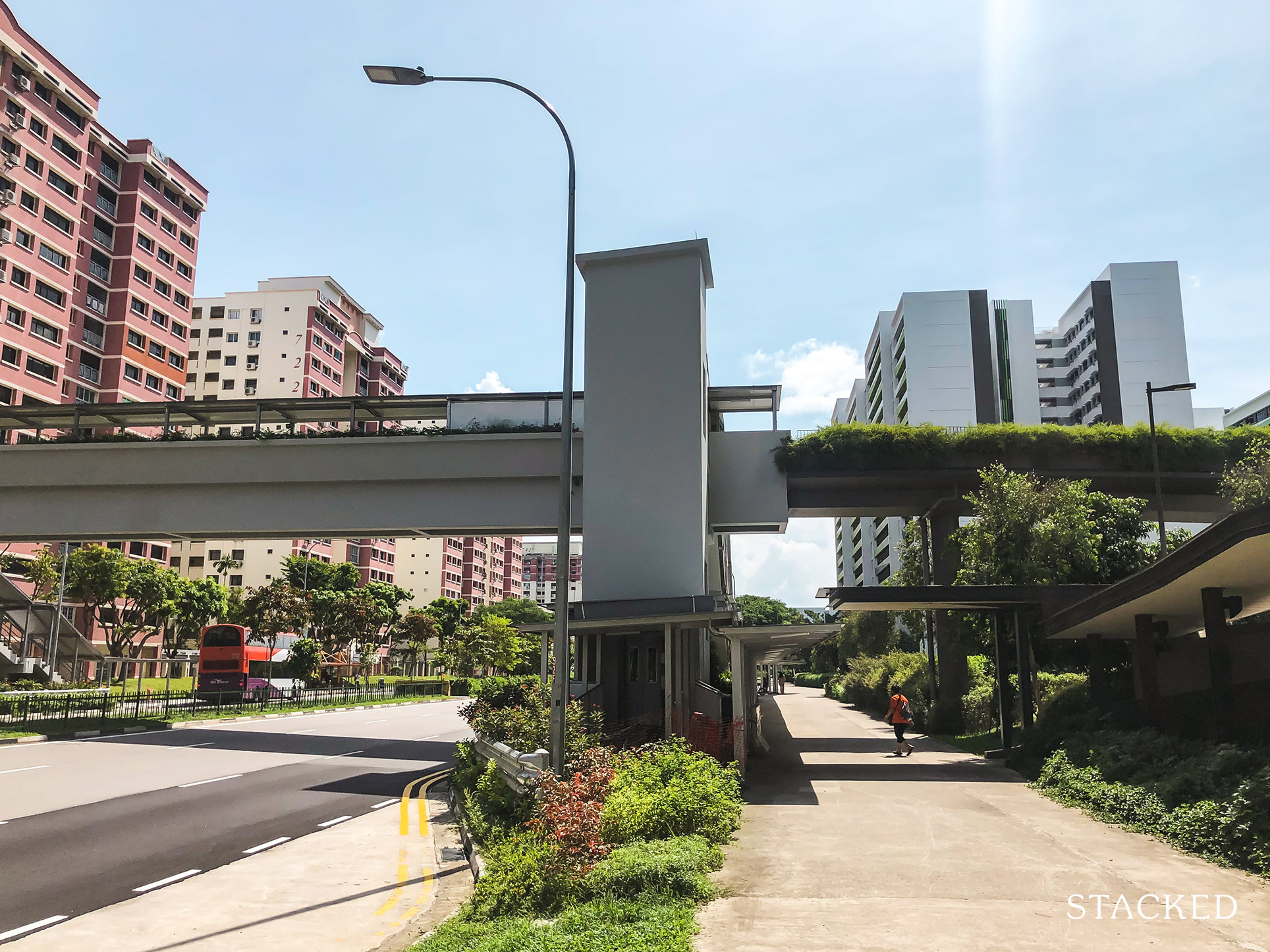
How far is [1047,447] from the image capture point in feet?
93.7

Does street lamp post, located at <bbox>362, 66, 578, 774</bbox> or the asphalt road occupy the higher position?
street lamp post, located at <bbox>362, 66, 578, 774</bbox>

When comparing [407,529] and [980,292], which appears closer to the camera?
[407,529]

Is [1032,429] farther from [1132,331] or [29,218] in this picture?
[1132,331]

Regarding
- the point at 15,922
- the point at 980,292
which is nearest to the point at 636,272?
the point at 15,922

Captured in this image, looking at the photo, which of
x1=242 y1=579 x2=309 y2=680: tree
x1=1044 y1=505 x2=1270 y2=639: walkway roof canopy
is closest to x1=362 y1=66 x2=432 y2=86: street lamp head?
x1=1044 y1=505 x2=1270 y2=639: walkway roof canopy

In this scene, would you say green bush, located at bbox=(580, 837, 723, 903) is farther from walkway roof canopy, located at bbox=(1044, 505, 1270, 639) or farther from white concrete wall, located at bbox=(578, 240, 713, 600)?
white concrete wall, located at bbox=(578, 240, 713, 600)

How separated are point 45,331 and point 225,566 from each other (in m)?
36.5

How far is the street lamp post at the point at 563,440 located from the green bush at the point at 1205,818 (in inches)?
293

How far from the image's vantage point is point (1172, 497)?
99.0 ft

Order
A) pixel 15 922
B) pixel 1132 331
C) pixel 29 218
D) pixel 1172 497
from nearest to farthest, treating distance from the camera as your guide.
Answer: pixel 15 922 → pixel 1172 497 → pixel 29 218 → pixel 1132 331

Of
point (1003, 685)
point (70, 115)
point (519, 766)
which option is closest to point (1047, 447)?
point (1003, 685)

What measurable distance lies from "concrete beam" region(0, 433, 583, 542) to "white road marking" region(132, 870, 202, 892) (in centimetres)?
1546

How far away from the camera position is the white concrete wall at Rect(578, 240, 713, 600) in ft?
72.1

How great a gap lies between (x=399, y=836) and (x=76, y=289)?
7443cm
